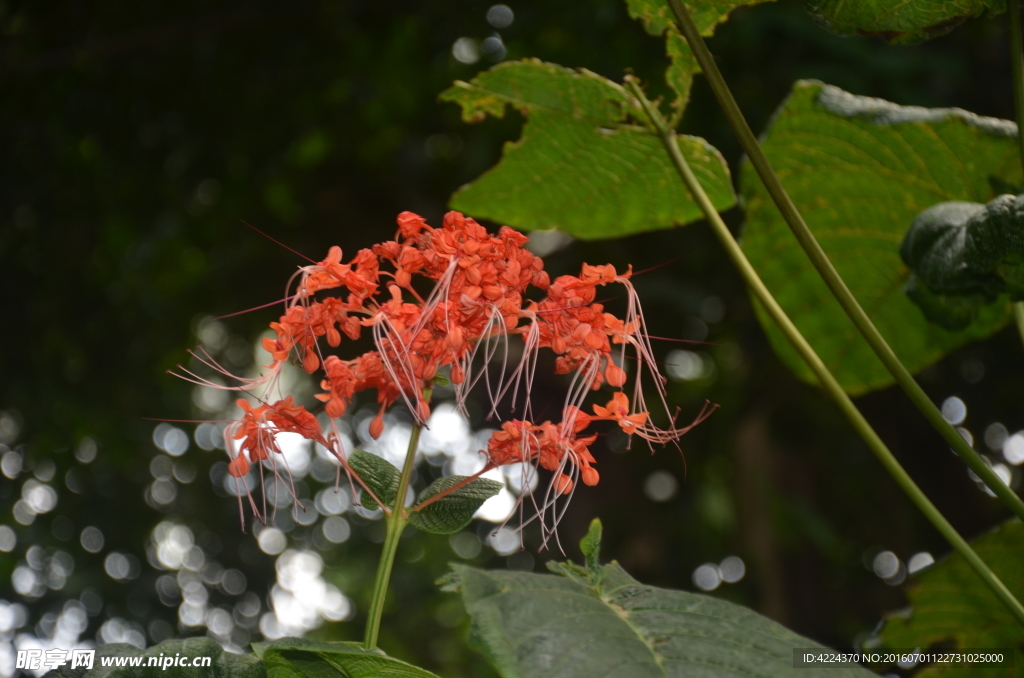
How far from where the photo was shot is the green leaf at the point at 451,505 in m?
0.61

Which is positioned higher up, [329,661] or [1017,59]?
[1017,59]

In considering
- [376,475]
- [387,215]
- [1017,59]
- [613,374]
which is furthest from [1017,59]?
[387,215]

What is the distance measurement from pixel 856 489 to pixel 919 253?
2.47 m

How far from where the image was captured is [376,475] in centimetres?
64

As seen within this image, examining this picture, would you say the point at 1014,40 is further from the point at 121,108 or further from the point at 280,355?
the point at 121,108

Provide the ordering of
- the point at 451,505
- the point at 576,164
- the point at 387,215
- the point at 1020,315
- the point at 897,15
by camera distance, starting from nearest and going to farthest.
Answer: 1. the point at 451,505
2. the point at 897,15
3. the point at 1020,315
4. the point at 576,164
5. the point at 387,215

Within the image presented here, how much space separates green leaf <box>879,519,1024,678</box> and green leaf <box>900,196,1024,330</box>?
0.38m

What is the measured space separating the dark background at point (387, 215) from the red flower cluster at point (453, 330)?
1577 millimetres

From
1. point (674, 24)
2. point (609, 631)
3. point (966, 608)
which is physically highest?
point (674, 24)

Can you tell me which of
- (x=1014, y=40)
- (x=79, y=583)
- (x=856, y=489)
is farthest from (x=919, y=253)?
(x=79, y=583)

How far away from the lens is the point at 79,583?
3.91 metres

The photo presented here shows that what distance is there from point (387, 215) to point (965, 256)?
2.44 meters

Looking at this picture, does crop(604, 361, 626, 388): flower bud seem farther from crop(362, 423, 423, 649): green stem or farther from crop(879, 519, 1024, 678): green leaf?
crop(879, 519, 1024, 678): green leaf

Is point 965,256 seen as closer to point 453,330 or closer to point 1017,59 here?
point 1017,59
